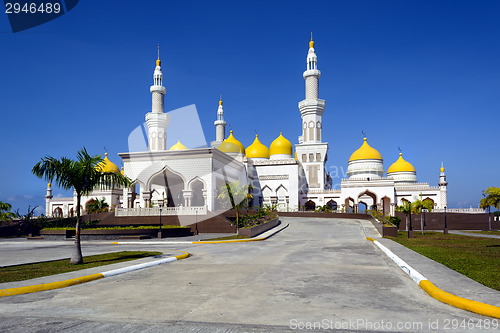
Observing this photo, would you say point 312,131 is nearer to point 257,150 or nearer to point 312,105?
point 312,105

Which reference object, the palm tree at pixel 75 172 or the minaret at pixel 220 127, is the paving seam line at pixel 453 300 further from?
the minaret at pixel 220 127

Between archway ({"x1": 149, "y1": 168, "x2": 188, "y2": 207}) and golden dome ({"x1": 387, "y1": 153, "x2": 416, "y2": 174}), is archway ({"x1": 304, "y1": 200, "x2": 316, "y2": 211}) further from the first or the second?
archway ({"x1": 149, "y1": 168, "x2": 188, "y2": 207})

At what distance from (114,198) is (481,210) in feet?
171

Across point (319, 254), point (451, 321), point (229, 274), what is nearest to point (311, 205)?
point (319, 254)

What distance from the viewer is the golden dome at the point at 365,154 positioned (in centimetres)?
6334

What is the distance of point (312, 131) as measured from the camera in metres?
62.4

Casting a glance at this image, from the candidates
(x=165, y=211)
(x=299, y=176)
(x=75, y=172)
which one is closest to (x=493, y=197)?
(x=299, y=176)

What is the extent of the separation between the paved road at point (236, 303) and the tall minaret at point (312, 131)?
51162mm

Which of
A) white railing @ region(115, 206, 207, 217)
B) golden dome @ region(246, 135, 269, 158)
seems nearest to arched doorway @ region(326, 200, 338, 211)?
golden dome @ region(246, 135, 269, 158)

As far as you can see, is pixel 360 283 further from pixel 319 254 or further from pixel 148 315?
pixel 319 254

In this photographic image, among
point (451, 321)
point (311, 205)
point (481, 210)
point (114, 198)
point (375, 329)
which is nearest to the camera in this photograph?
point (375, 329)

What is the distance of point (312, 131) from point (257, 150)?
31.3 feet

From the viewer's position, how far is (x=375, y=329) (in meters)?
5.42

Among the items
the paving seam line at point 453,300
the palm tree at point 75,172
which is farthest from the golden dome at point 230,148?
the paving seam line at point 453,300
